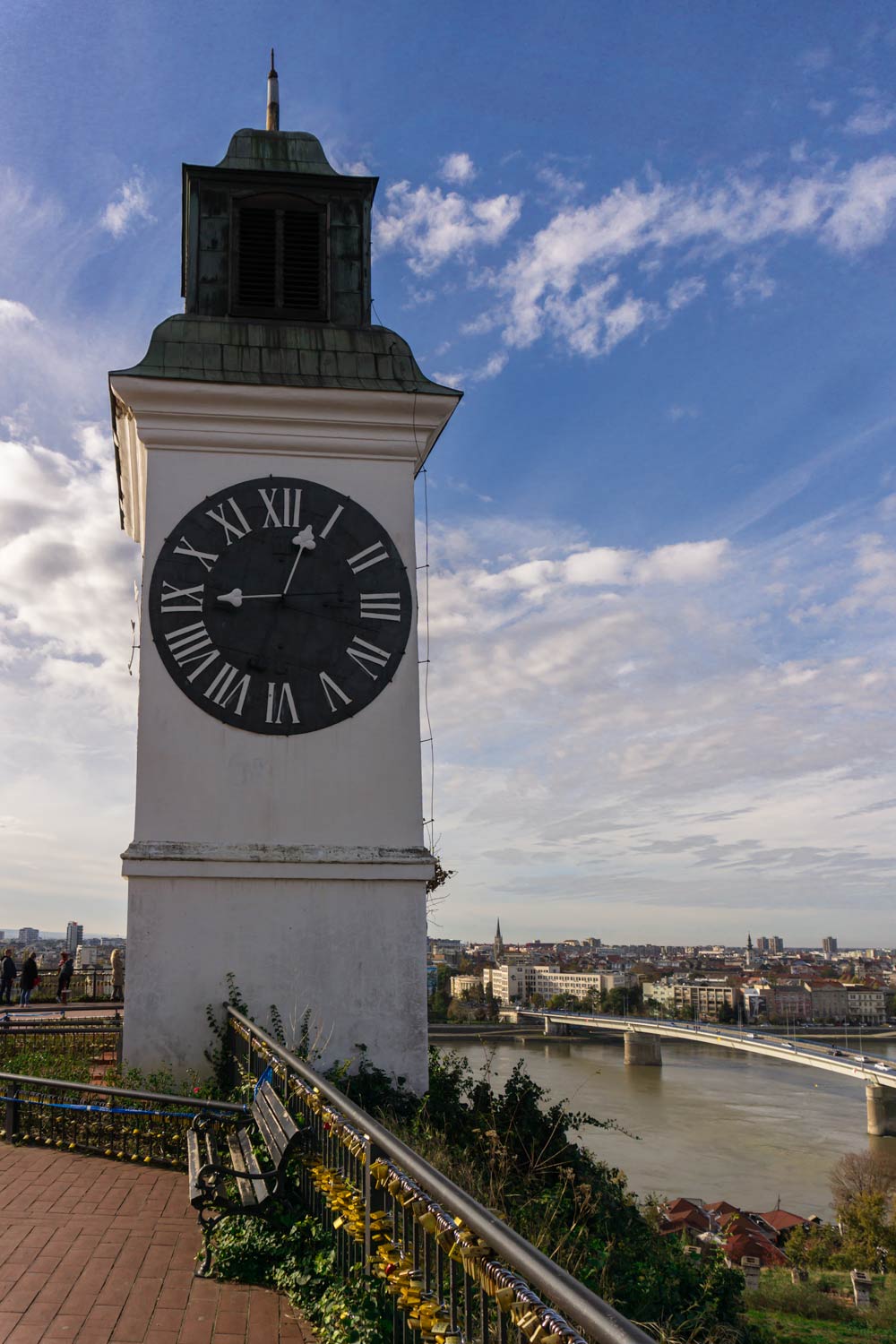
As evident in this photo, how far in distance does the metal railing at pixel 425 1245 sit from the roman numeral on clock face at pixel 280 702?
4478mm

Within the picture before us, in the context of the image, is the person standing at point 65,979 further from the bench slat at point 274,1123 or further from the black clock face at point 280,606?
the bench slat at point 274,1123

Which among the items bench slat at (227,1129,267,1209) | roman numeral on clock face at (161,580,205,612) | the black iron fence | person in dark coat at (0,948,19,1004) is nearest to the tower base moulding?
roman numeral on clock face at (161,580,205,612)

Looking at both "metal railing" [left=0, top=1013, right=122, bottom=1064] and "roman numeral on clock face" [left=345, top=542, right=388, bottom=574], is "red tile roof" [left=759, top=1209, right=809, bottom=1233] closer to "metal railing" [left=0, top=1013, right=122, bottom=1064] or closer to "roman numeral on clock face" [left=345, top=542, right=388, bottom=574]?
"metal railing" [left=0, top=1013, right=122, bottom=1064]

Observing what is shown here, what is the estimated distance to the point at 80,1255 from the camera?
5.10m

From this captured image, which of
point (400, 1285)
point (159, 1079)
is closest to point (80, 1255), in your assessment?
point (400, 1285)

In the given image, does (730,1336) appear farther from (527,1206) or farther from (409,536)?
(409,536)

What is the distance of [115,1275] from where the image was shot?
4.85 meters

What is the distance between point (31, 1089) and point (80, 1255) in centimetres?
356

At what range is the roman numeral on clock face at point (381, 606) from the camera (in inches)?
410

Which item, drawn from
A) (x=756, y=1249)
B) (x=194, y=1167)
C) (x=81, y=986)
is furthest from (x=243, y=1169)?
(x=756, y=1249)

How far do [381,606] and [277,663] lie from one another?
44.1 inches

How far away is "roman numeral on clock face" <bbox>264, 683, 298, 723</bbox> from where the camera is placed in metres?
9.97

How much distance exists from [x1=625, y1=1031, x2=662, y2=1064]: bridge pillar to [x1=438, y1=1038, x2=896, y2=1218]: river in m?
1.16

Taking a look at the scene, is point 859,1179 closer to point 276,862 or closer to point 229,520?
point 276,862
